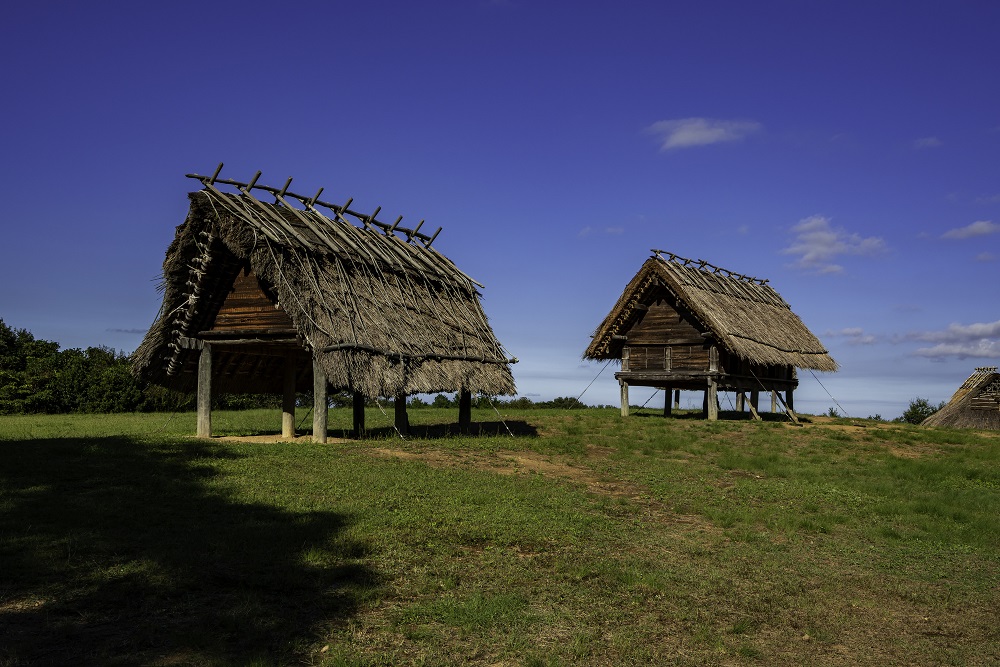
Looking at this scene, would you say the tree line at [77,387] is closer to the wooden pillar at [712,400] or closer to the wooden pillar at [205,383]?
the wooden pillar at [712,400]

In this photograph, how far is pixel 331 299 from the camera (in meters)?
19.9

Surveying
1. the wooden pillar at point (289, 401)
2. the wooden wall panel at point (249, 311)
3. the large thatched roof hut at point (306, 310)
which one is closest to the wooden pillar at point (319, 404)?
the large thatched roof hut at point (306, 310)

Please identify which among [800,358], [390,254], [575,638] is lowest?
[575,638]

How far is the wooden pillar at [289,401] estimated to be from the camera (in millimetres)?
22609

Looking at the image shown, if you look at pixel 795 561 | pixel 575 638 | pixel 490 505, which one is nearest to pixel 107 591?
pixel 575 638

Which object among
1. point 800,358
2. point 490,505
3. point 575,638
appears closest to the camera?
point 575,638

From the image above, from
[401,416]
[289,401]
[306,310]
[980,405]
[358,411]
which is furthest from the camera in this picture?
[980,405]

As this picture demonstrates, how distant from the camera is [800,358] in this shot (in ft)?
117

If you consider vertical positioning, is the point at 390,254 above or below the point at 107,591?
above

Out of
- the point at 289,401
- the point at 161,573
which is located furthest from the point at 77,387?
the point at 161,573

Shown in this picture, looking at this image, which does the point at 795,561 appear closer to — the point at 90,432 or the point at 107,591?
the point at 107,591

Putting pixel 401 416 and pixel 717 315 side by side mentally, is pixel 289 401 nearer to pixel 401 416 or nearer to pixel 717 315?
pixel 401 416

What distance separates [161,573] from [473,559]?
3546 mm

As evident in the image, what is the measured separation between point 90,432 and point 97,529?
576 inches
